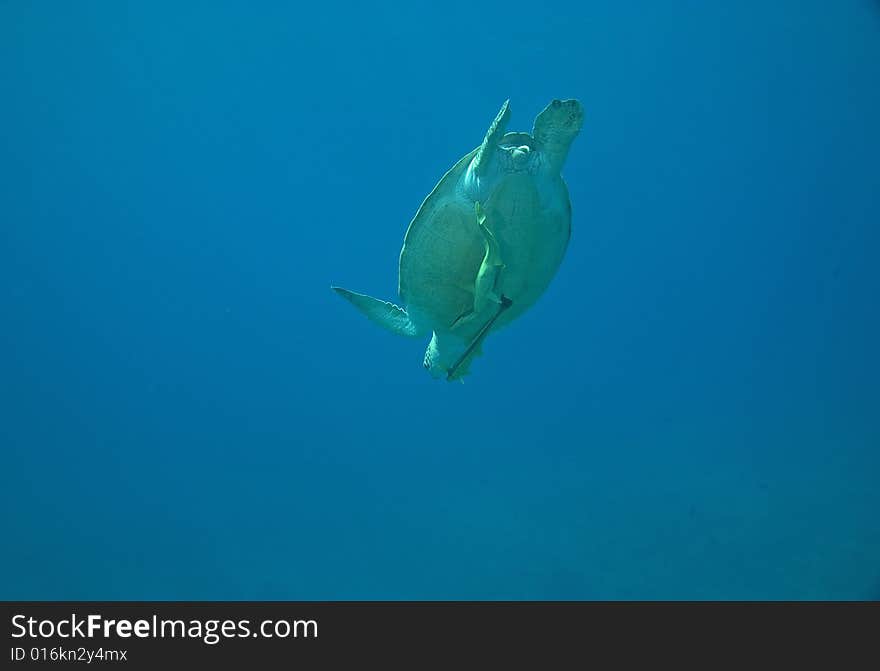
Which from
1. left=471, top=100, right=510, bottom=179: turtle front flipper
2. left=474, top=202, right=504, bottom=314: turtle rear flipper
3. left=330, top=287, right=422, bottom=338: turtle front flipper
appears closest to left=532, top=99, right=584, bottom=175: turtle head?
left=471, top=100, right=510, bottom=179: turtle front flipper

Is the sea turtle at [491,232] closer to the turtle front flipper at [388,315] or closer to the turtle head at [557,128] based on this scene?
the turtle head at [557,128]

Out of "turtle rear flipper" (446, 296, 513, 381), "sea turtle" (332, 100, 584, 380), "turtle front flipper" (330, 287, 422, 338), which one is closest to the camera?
"sea turtle" (332, 100, 584, 380)

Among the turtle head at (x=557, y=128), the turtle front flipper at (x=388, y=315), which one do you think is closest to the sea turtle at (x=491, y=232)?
the turtle head at (x=557, y=128)

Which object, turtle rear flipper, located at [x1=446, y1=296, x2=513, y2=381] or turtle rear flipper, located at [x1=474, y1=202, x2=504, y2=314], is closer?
turtle rear flipper, located at [x1=474, y1=202, x2=504, y2=314]

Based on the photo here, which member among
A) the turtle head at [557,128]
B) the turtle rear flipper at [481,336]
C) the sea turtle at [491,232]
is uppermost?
the turtle head at [557,128]

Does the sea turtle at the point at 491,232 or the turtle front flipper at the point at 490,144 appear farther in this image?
the sea turtle at the point at 491,232

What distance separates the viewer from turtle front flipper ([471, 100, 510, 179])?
3.15m

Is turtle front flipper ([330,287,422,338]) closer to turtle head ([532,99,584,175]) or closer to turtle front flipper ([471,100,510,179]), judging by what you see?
turtle front flipper ([471,100,510,179])

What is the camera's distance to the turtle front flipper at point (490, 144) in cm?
315

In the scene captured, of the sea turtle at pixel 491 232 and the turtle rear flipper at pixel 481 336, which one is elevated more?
the sea turtle at pixel 491 232

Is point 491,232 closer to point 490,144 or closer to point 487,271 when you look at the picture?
point 487,271

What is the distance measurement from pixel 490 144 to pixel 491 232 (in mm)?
468

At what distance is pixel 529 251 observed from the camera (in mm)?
3666

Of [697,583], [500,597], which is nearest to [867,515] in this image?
[697,583]
